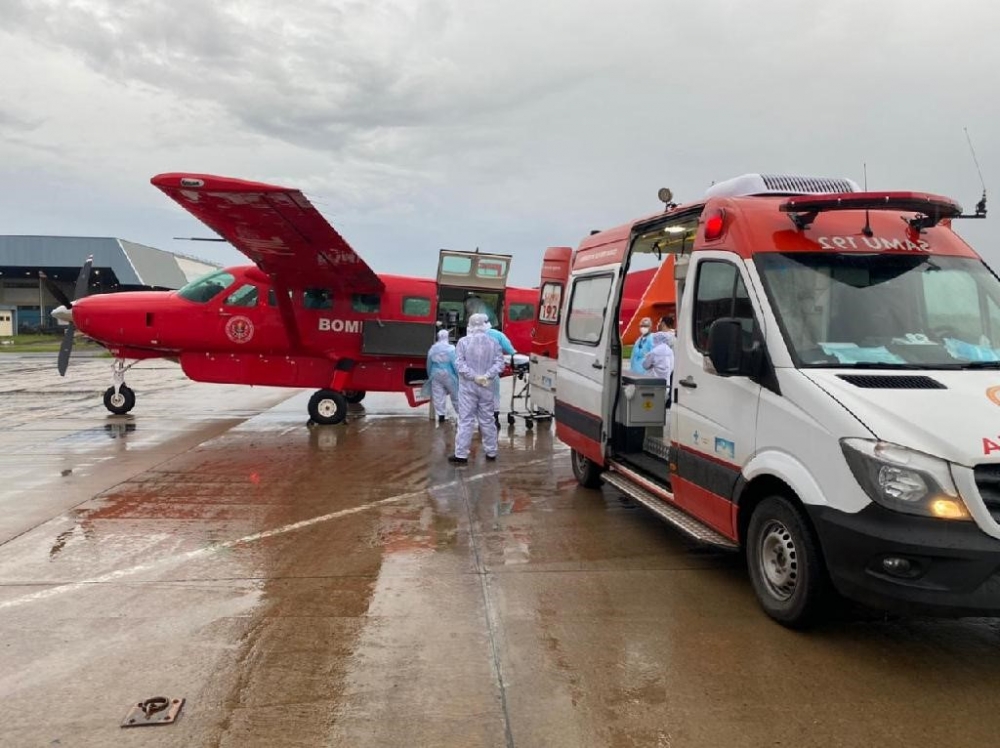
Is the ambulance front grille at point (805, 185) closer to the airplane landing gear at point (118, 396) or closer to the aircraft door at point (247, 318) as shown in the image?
the aircraft door at point (247, 318)

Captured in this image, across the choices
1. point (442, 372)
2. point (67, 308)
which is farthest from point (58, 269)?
point (442, 372)

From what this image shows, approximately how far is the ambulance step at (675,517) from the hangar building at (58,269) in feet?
156

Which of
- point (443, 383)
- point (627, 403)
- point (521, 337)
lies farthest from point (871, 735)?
point (521, 337)

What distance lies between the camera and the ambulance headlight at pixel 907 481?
3.09m

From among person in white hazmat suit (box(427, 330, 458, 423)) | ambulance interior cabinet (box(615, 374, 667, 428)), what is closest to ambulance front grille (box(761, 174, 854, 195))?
ambulance interior cabinet (box(615, 374, 667, 428))

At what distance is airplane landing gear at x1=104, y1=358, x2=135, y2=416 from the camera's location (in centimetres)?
1182

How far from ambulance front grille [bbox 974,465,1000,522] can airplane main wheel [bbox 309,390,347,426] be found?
376 inches

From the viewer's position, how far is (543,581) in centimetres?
455

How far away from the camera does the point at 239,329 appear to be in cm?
1149

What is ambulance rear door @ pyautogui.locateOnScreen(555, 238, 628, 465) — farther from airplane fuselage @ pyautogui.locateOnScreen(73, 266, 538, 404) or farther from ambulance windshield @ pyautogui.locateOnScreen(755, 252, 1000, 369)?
airplane fuselage @ pyautogui.locateOnScreen(73, 266, 538, 404)

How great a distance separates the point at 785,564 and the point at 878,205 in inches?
82.6

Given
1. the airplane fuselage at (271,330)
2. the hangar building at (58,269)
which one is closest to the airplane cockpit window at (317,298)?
the airplane fuselage at (271,330)

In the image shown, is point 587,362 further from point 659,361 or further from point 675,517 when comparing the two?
point 675,517

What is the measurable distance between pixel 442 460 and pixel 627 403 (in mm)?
3352
